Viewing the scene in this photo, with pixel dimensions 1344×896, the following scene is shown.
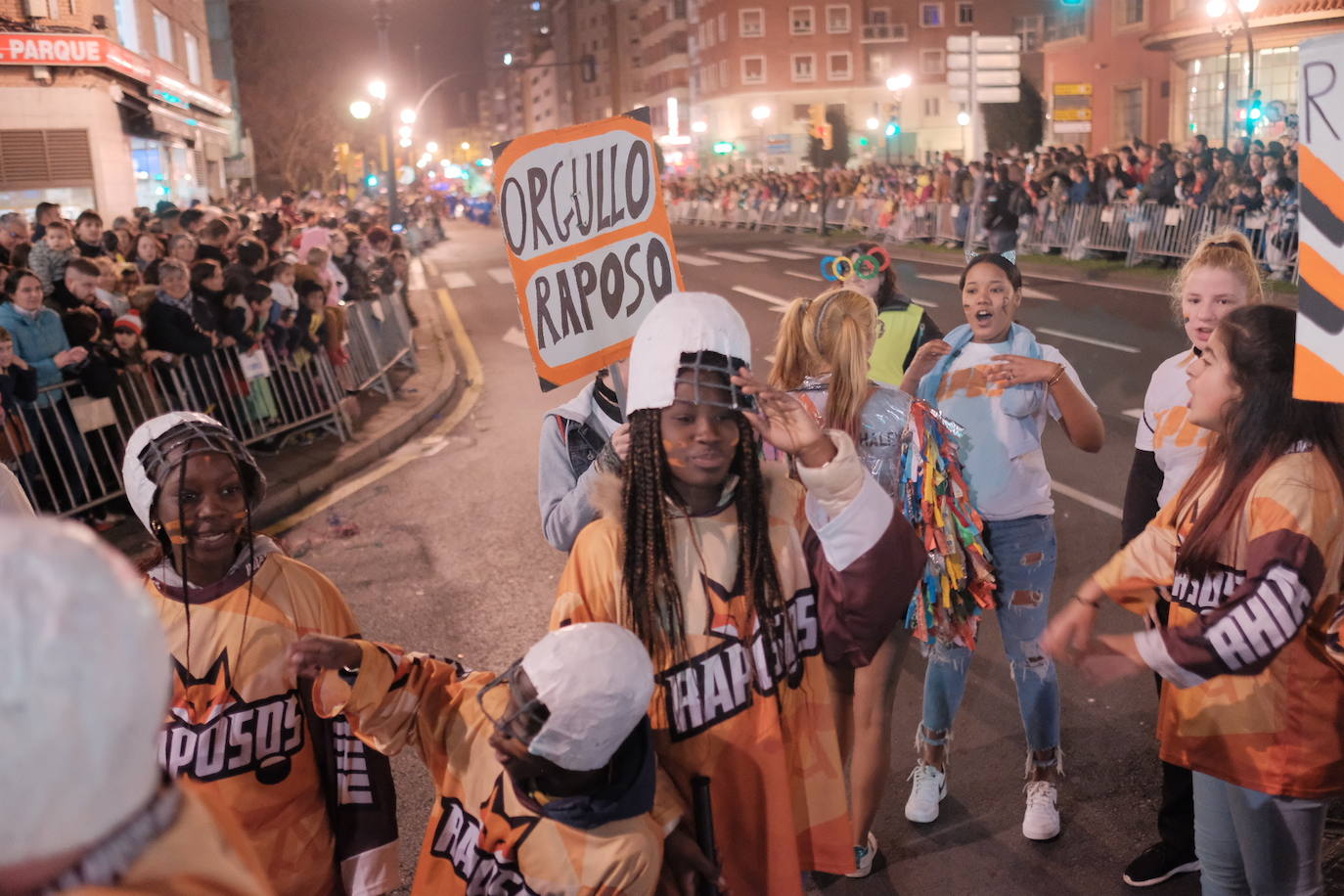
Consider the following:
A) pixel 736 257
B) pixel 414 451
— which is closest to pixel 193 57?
pixel 736 257

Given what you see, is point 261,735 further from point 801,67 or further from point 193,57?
point 801,67

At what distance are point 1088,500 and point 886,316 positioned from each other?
3.65 meters

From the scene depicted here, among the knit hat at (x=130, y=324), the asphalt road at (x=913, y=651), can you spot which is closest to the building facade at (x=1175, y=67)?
the asphalt road at (x=913, y=651)

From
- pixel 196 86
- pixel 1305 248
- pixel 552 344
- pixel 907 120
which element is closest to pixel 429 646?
pixel 552 344

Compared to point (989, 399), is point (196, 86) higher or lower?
higher

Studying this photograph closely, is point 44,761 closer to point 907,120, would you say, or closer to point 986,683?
point 986,683

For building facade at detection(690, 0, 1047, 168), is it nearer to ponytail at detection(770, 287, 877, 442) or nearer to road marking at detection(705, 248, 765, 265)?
road marking at detection(705, 248, 765, 265)

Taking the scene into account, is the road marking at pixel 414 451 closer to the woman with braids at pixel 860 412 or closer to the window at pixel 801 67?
the woman with braids at pixel 860 412

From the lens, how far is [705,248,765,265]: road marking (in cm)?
2673

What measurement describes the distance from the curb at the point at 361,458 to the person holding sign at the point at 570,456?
9.99 feet

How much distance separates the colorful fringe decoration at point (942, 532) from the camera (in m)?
3.91

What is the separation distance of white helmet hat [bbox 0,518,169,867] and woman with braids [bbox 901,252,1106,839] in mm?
3318

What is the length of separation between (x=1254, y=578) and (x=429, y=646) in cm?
430

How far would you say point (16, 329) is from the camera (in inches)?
307
